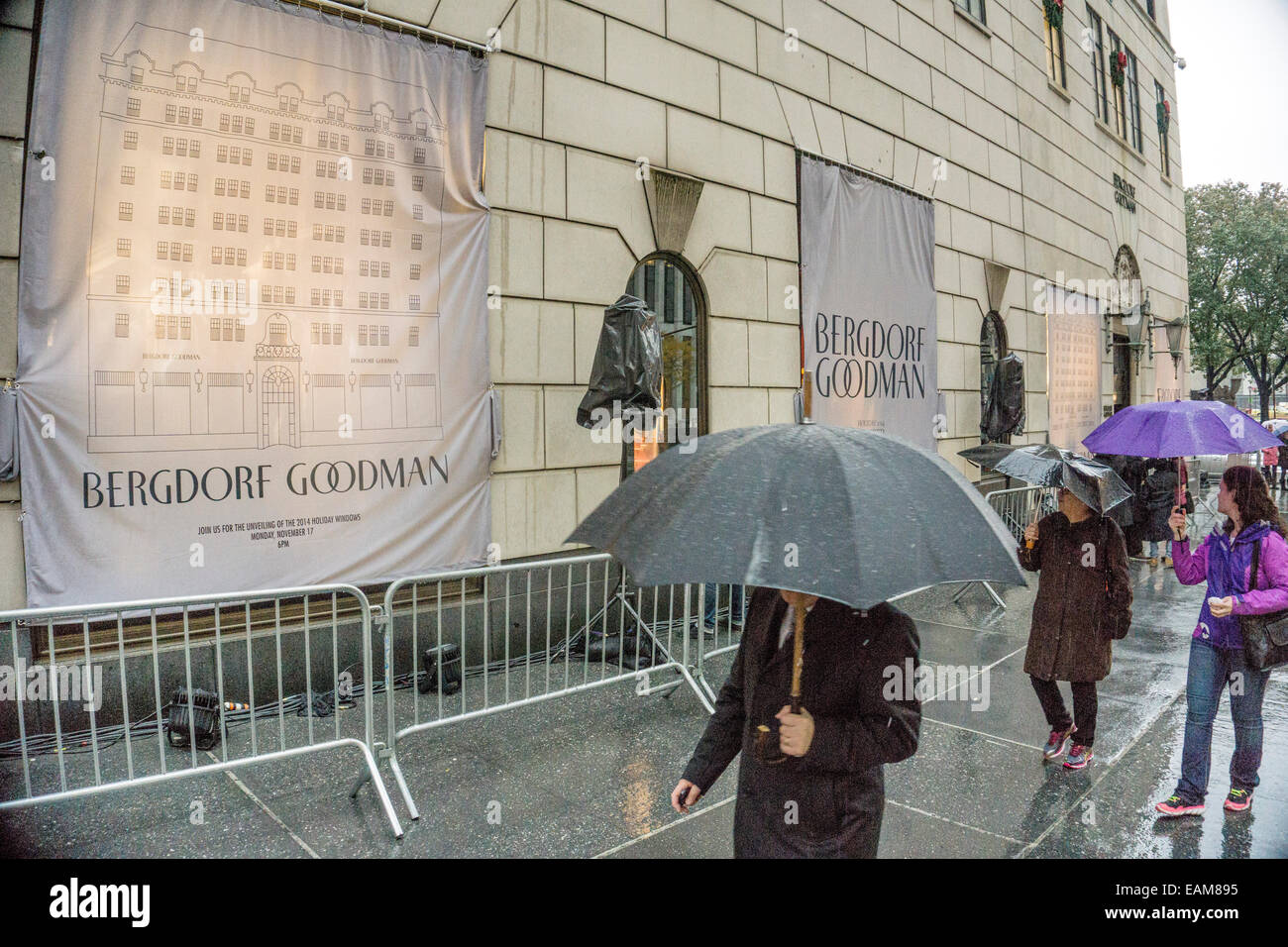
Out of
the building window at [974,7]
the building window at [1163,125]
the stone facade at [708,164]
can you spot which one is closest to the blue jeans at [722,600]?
the stone facade at [708,164]

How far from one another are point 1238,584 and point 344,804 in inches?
185

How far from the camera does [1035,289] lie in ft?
48.6

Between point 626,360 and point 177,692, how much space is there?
3.98 m

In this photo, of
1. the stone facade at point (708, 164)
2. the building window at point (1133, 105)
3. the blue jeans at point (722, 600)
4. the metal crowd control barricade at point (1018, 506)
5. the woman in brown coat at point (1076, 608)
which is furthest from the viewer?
the building window at point (1133, 105)

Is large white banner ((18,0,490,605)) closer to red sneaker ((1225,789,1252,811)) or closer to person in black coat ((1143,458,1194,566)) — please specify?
red sneaker ((1225,789,1252,811))

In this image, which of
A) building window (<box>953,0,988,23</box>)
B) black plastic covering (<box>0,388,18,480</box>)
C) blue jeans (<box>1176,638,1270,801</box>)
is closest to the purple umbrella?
blue jeans (<box>1176,638,1270,801</box>)

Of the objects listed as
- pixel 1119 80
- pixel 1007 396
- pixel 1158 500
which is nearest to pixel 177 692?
pixel 1158 500

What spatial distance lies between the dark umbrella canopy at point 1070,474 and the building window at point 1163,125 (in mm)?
22362

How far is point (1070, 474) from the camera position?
176 inches

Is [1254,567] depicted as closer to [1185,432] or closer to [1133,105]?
[1185,432]

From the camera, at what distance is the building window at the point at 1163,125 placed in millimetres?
21850

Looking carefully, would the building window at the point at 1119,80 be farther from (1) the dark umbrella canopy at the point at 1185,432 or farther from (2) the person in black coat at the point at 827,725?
(2) the person in black coat at the point at 827,725

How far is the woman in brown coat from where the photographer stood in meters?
4.60

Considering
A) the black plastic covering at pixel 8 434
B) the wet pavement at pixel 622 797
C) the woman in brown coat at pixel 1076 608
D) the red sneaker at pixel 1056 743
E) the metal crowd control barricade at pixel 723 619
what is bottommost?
the wet pavement at pixel 622 797
